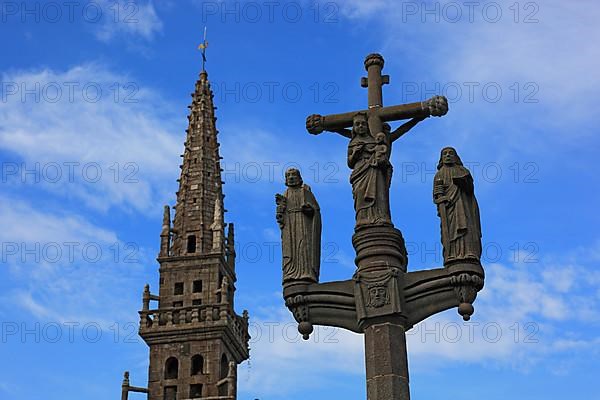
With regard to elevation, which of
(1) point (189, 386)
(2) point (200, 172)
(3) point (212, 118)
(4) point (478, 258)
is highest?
(3) point (212, 118)

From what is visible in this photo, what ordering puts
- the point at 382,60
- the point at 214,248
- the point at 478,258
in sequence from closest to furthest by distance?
the point at 478,258 < the point at 382,60 < the point at 214,248

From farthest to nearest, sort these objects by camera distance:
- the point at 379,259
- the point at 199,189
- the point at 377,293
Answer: the point at 199,189 < the point at 379,259 < the point at 377,293

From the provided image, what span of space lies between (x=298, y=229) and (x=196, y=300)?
5060 cm

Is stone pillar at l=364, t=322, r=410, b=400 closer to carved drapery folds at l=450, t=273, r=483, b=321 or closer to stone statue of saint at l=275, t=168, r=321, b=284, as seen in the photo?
carved drapery folds at l=450, t=273, r=483, b=321

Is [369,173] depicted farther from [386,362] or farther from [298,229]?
[386,362]

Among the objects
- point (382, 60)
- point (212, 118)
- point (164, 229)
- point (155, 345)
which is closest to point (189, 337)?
point (155, 345)

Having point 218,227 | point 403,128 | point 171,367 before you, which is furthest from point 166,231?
point 403,128

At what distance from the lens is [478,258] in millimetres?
13562

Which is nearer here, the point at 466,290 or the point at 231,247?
the point at 466,290

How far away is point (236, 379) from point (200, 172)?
14.8 metres

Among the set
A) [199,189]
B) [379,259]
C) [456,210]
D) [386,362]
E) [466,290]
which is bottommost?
[386,362]

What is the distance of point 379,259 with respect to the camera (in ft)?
46.0

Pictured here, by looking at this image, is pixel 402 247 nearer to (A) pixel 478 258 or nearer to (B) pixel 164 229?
(A) pixel 478 258

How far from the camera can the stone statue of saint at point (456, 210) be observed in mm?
13586
